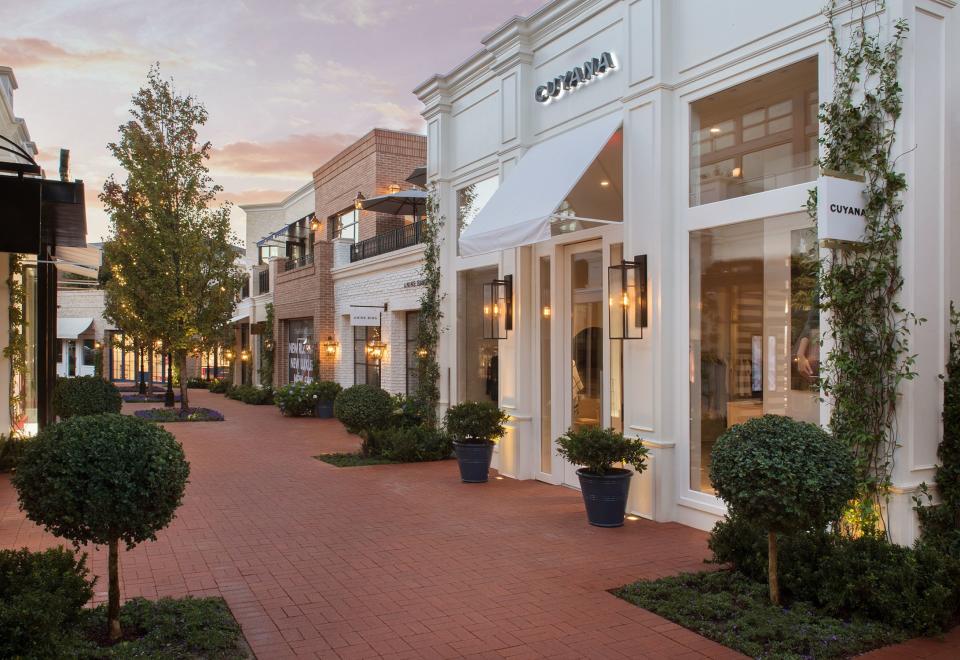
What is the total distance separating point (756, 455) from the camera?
4.78 m

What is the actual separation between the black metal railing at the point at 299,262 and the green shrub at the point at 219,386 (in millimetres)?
7204

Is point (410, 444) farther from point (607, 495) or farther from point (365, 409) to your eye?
point (607, 495)

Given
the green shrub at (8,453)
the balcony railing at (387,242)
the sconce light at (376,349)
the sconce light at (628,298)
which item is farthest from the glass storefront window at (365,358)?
the sconce light at (628,298)

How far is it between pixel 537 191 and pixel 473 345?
4020 mm

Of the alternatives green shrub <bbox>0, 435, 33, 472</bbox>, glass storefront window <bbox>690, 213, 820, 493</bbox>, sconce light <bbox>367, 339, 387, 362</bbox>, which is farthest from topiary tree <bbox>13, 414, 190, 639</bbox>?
sconce light <bbox>367, 339, 387, 362</bbox>

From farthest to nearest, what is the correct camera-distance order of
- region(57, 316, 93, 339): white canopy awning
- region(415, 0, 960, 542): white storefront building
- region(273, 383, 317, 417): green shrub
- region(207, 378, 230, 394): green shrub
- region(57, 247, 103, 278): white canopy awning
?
region(57, 316, 93, 339): white canopy awning < region(207, 378, 230, 394): green shrub < region(273, 383, 317, 417): green shrub < region(57, 247, 103, 278): white canopy awning < region(415, 0, 960, 542): white storefront building

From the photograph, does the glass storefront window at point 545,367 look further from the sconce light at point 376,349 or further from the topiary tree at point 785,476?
the sconce light at point 376,349

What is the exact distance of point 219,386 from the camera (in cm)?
3061

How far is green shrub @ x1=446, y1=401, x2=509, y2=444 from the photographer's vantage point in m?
9.91

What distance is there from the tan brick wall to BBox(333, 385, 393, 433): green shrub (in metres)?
7.46

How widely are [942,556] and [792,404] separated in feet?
6.71

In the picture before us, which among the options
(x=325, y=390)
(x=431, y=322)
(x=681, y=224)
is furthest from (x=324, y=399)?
(x=681, y=224)

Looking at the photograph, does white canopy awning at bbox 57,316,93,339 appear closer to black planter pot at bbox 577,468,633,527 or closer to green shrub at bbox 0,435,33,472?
green shrub at bbox 0,435,33,472

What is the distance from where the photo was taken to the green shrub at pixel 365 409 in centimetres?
1282
